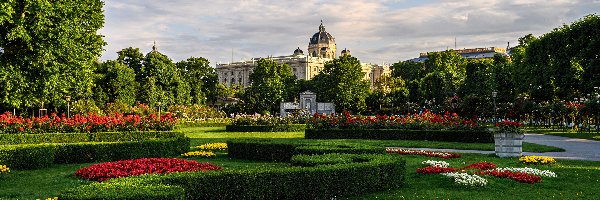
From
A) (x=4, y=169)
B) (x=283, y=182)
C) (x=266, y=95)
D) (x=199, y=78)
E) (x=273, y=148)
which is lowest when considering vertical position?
(x=4, y=169)

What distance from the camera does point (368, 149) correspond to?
1418 centimetres

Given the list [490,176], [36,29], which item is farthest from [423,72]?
[490,176]

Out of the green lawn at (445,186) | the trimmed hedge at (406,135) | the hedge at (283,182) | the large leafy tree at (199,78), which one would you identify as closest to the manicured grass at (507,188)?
the green lawn at (445,186)

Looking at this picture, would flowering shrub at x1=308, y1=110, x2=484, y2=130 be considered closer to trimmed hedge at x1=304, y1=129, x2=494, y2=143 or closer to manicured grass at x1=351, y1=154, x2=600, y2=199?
trimmed hedge at x1=304, y1=129, x2=494, y2=143

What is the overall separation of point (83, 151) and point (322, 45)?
12965cm

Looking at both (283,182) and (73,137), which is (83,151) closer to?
(73,137)

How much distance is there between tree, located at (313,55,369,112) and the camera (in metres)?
65.1

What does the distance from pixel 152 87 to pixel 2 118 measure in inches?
1274

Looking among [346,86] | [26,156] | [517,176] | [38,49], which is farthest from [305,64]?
[517,176]

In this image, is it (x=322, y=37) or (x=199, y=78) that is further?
(x=322, y=37)

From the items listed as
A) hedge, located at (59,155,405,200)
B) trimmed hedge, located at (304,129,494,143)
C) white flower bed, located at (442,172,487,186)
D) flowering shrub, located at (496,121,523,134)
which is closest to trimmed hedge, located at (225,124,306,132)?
trimmed hedge, located at (304,129,494,143)

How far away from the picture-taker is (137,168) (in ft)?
41.4

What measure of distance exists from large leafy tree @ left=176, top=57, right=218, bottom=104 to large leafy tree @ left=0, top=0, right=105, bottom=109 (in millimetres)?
39631

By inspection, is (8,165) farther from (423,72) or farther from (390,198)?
(423,72)
